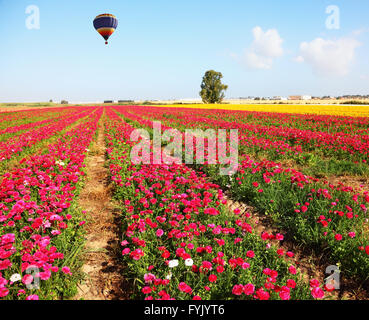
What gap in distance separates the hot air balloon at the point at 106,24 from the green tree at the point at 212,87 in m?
56.5

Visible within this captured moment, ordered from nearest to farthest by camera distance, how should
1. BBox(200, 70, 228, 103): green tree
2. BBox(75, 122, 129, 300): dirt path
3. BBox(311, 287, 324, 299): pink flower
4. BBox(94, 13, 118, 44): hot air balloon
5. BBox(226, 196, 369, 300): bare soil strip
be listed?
1. BBox(311, 287, 324, 299): pink flower
2. BBox(226, 196, 369, 300): bare soil strip
3. BBox(75, 122, 129, 300): dirt path
4. BBox(94, 13, 118, 44): hot air balloon
5. BBox(200, 70, 228, 103): green tree

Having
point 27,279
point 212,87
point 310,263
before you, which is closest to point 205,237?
point 310,263

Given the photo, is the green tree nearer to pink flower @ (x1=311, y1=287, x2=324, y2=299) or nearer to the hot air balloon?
the hot air balloon

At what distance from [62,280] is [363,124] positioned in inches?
696

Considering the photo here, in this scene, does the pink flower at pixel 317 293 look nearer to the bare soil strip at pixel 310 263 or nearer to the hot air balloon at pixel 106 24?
the bare soil strip at pixel 310 263

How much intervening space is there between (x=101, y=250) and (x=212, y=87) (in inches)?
3513

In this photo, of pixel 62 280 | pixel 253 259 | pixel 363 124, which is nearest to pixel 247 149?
pixel 253 259

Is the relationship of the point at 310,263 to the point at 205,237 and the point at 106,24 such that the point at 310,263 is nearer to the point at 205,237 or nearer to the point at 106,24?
the point at 205,237

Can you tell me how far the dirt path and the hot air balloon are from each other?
1289 inches

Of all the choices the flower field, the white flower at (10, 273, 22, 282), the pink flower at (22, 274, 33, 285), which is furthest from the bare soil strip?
the white flower at (10, 273, 22, 282)

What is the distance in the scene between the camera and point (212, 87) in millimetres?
86500

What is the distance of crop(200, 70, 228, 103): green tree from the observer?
85.5 meters

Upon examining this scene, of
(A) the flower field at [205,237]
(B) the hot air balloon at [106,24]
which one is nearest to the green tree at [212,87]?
(B) the hot air balloon at [106,24]
